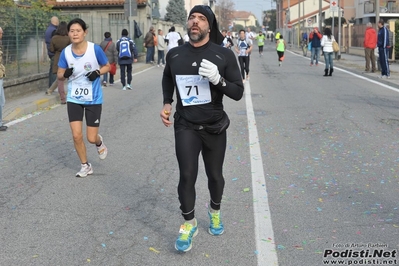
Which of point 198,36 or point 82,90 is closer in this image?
point 198,36

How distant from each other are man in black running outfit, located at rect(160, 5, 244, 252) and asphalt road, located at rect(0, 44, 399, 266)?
493 mm

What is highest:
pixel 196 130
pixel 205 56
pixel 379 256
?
pixel 205 56

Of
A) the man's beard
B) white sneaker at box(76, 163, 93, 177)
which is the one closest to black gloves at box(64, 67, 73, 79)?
white sneaker at box(76, 163, 93, 177)

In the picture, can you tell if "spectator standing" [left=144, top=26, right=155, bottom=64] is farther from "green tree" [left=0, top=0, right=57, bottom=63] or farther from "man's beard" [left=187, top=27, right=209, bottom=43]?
"man's beard" [left=187, top=27, right=209, bottom=43]

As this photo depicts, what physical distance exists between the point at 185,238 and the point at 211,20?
5.51 ft

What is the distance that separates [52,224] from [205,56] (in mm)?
2144

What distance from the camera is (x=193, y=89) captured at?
16.2 feet

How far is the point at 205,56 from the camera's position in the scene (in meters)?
4.87

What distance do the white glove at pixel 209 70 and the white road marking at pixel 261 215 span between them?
1382mm

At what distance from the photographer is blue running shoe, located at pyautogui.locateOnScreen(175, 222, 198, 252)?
4.86m

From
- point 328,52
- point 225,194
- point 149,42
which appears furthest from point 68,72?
point 149,42

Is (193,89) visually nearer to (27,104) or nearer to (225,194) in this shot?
(225,194)

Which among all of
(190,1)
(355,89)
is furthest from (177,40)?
(190,1)

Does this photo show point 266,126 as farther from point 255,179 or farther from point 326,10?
point 326,10
